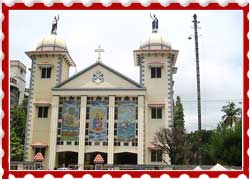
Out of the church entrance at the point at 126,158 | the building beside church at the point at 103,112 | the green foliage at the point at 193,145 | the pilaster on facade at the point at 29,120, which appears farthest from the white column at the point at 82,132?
the green foliage at the point at 193,145

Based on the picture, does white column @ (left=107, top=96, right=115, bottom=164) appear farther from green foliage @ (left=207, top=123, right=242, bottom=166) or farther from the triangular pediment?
green foliage @ (left=207, top=123, right=242, bottom=166)

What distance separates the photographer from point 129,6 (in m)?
7.91

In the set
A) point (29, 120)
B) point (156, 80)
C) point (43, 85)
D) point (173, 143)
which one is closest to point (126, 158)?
point (173, 143)

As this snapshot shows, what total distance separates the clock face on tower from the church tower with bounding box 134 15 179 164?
2959mm

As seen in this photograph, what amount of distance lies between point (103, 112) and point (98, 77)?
8.38 feet

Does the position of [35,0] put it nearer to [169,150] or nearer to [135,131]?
[169,150]

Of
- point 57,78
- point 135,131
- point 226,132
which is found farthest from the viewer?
point 57,78

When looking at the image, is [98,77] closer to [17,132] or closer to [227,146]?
[227,146]

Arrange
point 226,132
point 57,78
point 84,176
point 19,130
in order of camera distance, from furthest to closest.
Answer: point 19,130 → point 57,78 → point 226,132 → point 84,176

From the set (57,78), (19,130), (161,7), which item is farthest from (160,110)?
→ (161,7)

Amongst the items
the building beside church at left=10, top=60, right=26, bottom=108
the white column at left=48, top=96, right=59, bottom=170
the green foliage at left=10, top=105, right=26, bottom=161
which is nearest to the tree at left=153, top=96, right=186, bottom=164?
the white column at left=48, top=96, right=59, bottom=170

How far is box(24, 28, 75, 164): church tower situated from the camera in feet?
88.1

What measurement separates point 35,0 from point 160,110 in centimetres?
1972

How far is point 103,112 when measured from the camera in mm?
26516
